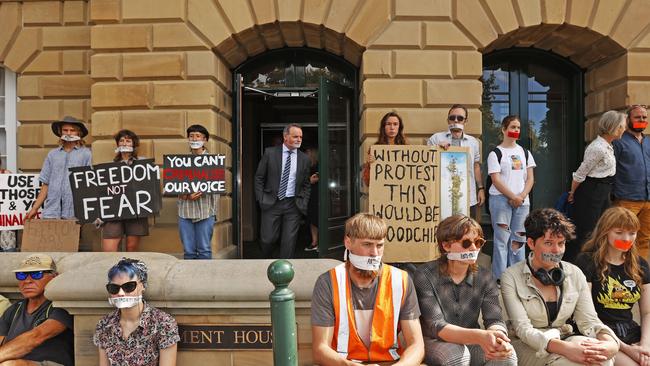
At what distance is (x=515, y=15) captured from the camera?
24.3 ft

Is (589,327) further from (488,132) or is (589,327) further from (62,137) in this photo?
→ (62,137)

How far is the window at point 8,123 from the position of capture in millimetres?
8984

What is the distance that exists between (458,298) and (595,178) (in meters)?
3.50

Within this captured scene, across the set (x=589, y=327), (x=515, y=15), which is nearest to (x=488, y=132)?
(x=515, y=15)

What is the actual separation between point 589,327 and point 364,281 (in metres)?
1.62

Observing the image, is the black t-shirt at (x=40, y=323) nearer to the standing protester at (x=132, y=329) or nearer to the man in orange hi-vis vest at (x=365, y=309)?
the standing protester at (x=132, y=329)

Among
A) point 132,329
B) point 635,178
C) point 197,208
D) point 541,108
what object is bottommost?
point 132,329

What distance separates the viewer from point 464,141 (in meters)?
6.61

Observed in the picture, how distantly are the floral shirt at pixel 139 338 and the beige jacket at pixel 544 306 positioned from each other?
90.8 inches

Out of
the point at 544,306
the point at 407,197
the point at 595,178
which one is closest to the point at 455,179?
the point at 407,197

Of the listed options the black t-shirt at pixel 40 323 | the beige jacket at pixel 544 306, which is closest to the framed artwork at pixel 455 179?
the beige jacket at pixel 544 306

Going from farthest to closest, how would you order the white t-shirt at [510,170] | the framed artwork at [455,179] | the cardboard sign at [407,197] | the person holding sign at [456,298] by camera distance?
the white t-shirt at [510,170] → the framed artwork at [455,179] → the cardboard sign at [407,197] → the person holding sign at [456,298]

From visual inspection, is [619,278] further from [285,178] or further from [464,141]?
[285,178]

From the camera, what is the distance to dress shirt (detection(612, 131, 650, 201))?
Result: 6.09m
